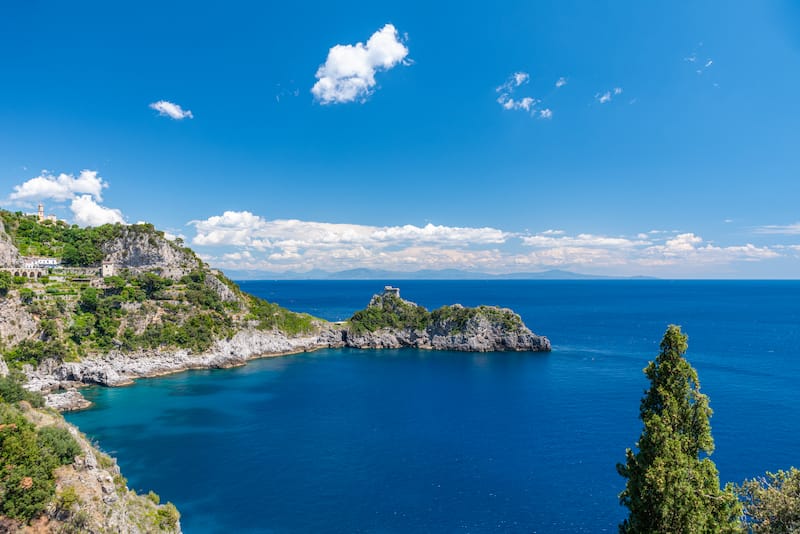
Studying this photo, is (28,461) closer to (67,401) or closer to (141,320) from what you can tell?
(67,401)

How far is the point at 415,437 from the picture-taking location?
5862 centimetres

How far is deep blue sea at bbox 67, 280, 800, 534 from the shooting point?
40.0m

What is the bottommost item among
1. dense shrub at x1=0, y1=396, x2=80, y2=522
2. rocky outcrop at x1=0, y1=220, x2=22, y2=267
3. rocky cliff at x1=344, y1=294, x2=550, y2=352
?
rocky cliff at x1=344, y1=294, x2=550, y2=352

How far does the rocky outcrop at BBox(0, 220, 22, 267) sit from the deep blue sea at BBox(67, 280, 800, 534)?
46.8 meters

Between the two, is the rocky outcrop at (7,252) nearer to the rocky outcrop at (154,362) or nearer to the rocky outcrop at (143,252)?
the rocky outcrop at (143,252)

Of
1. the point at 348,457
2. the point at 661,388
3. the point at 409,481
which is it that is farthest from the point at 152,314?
the point at 661,388

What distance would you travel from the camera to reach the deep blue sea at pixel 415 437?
40.0 meters

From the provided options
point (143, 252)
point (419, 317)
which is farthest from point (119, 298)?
point (419, 317)

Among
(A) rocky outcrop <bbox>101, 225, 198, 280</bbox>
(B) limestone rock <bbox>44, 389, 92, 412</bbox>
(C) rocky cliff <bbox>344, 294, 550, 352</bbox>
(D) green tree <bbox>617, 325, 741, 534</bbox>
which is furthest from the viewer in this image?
(C) rocky cliff <bbox>344, 294, 550, 352</bbox>

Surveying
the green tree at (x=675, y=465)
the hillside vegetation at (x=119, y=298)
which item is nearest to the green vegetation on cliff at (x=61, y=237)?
the hillside vegetation at (x=119, y=298)

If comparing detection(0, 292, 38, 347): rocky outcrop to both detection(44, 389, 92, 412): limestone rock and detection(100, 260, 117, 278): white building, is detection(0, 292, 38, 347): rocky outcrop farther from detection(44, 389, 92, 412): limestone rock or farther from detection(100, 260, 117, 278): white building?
detection(100, 260, 117, 278): white building

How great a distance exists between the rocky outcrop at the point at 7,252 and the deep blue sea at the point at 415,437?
46777mm

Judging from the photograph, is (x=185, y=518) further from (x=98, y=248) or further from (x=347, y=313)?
(x=347, y=313)

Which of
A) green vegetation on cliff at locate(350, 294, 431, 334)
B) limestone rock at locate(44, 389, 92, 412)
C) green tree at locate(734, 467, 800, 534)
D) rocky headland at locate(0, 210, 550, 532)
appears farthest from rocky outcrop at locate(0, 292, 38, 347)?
green tree at locate(734, 467, 800, 534)
